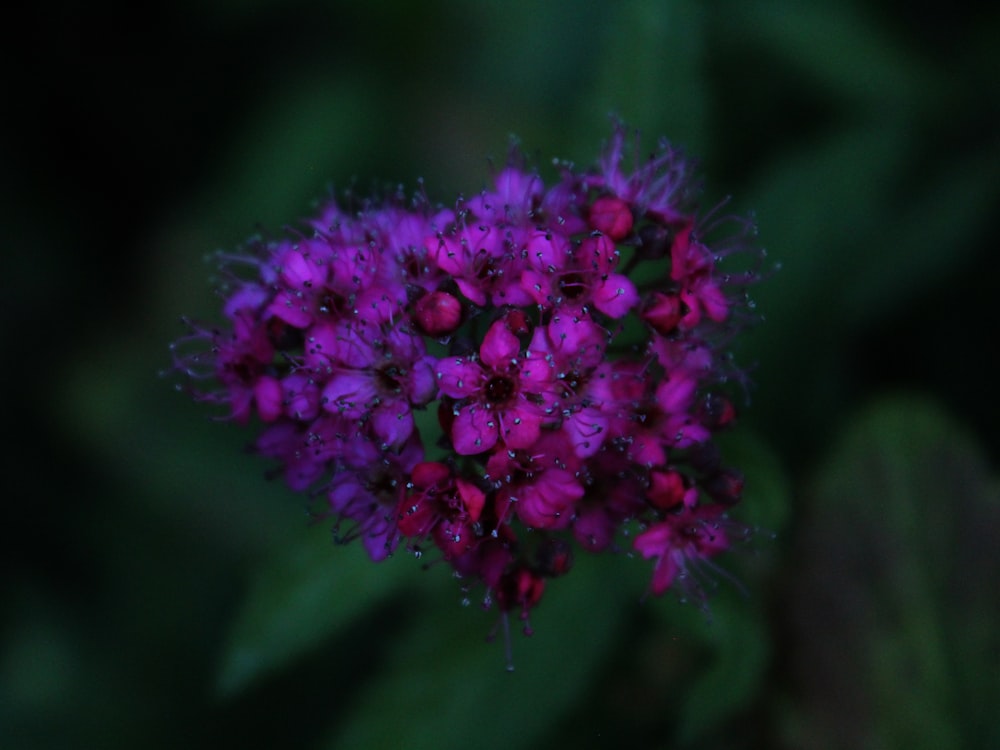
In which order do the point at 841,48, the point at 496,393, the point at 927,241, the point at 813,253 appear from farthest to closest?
the point at 841,48, the point at 927,241, the point at 813,253, the point at 496,393

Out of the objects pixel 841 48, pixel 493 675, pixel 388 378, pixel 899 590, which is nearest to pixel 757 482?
pixel 899 590

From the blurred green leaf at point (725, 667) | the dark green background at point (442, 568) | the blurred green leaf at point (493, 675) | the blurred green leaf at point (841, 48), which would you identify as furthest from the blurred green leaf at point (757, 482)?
the blurred green leaf at point (841, 48)

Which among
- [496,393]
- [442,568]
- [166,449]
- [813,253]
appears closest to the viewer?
[496,393]

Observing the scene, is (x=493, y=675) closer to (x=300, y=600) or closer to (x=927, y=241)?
(x=300, y=600)

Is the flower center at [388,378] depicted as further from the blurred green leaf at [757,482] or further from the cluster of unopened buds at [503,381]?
the blurred green leaf at [757,482]

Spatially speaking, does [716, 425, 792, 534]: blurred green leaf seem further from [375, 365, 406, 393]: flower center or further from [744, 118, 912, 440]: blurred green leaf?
[375, 365, 406, 393]: flower center

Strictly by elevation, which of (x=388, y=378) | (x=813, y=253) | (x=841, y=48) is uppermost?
(x=841, y=48)
